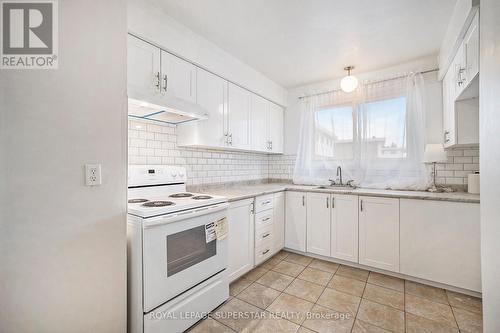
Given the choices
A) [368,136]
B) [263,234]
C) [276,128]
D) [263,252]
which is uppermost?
[276,128]

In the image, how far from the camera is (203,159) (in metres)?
2.71

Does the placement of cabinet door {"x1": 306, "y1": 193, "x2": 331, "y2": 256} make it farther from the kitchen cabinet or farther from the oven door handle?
the oven door handle

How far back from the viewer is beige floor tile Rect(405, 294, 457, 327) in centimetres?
173

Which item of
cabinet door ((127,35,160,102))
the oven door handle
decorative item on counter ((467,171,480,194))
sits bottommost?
the oven door handle

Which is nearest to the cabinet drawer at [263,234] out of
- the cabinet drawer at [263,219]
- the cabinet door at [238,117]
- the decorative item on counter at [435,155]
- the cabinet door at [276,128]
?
the cabinet drawer at [263,219]

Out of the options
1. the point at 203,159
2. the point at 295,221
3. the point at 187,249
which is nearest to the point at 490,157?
the point at 187,249

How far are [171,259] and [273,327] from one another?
93 cm

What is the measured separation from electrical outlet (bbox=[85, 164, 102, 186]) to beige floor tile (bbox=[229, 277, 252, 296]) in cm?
156

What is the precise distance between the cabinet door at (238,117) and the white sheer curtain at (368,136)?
1.07 meters

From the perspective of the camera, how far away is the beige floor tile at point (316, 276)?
7.60 feet

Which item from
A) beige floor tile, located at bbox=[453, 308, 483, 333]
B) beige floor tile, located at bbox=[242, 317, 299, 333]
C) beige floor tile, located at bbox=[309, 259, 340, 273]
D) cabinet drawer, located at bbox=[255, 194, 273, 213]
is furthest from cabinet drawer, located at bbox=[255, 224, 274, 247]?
beige floor tile, located at bbox=[453, 308, 483, 333]

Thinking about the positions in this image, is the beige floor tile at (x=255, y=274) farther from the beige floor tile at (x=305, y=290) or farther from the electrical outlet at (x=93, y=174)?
the electrical outlet at (x=93, y=174)

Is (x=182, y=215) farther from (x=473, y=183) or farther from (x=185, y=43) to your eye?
(x=473, y=183)

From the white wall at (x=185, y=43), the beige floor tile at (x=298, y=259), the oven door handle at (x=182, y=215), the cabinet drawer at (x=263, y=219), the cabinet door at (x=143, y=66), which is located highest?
the white wall at (x=185, y=43)
